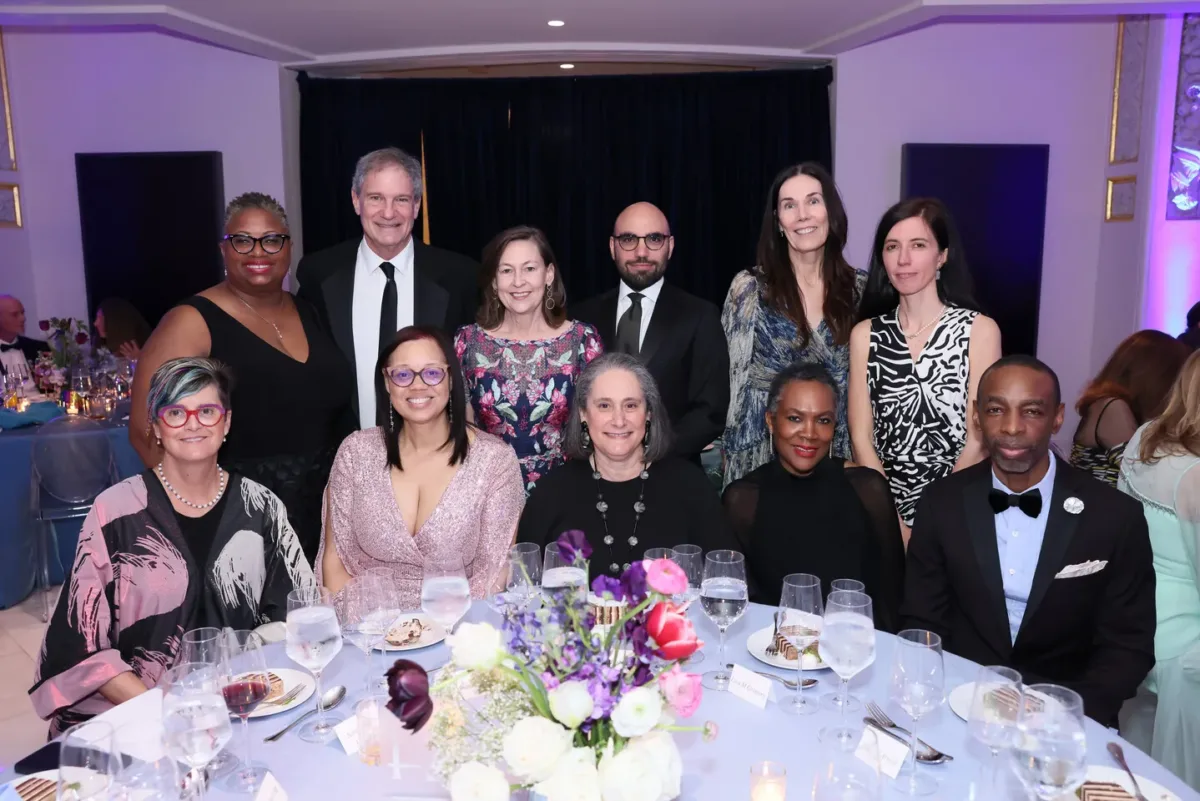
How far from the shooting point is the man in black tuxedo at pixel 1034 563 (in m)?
2.23

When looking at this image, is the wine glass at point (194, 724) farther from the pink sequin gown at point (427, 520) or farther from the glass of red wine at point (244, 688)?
the pink sequin gown at point (427, 520)

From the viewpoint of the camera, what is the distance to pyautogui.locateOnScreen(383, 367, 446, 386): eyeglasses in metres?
2.62

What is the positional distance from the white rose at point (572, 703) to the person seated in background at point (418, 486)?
1504 mm

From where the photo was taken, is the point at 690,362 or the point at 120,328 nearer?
the point at 690,362

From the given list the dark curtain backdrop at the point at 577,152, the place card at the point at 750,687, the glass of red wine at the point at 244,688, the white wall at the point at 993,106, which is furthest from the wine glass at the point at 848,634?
the dark curtain backdrop at the point at 577,152

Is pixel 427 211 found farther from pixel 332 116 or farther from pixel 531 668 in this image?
pixel 531 668

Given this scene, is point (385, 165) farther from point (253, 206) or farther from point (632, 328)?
point (632, 328)

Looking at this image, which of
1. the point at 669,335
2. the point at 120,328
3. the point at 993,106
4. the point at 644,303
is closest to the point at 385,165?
the point at 644,303

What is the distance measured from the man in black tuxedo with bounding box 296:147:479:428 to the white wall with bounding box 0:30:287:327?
15.5 feet

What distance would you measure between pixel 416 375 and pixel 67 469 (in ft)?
9.64

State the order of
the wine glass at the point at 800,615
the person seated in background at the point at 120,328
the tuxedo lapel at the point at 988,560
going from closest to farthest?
the wine glass at the point at 800,615 → the tuxedo lapel at the point at 988,560 → the person seated in background at the point at 120,328

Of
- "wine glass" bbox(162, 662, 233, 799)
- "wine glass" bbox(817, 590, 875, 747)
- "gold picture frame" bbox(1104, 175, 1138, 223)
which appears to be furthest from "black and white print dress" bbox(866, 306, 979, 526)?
"gold picture frame" bbox(1104, 175, 1138, 223)

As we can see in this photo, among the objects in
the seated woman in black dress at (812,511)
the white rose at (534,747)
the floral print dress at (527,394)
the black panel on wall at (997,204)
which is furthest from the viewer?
the black panel on wall at (997,204)

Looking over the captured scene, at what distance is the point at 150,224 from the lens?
24.9 feet
